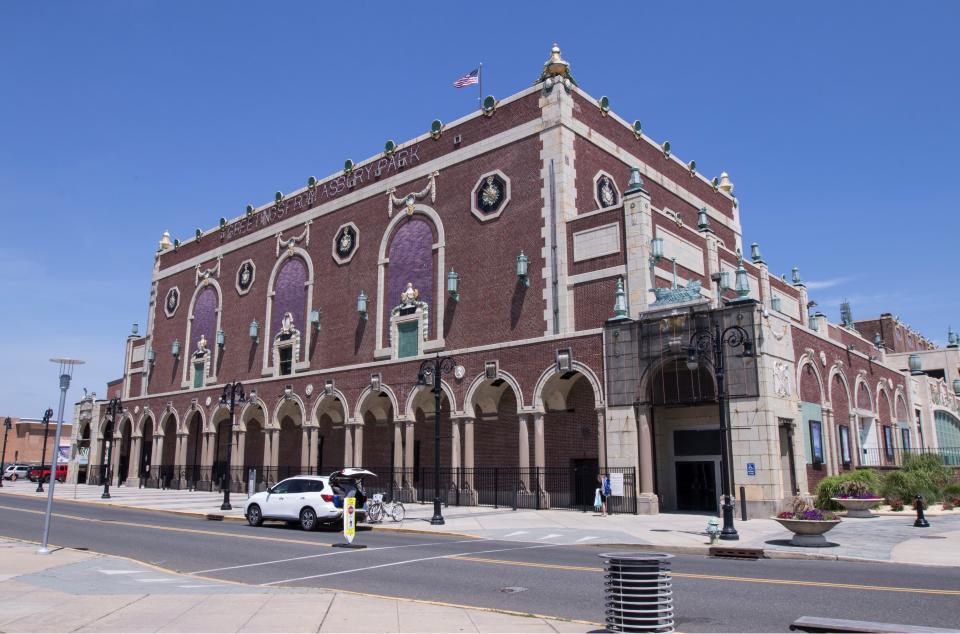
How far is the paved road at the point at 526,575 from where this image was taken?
33.7 feet

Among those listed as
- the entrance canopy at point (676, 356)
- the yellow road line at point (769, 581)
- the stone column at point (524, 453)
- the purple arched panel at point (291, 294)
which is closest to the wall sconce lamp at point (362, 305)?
the purple arched panel at point (291, 294)

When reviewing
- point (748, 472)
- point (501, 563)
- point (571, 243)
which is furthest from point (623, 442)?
Result: point (501, 563)

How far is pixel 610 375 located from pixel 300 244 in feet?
87.7

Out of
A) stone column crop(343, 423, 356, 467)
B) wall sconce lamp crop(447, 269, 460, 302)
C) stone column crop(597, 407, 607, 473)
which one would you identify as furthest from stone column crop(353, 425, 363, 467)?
stone column crop(597, 407, 607, 473)

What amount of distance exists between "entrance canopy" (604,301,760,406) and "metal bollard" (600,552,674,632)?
62.1 ft

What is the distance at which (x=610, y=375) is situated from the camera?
1179 inches

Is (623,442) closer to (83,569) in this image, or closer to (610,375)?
(610,375)

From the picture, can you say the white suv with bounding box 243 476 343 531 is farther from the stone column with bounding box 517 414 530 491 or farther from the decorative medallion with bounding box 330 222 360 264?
the decorative medallion with bounding box 330 222 360 264

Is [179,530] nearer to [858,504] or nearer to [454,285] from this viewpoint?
[454,285]

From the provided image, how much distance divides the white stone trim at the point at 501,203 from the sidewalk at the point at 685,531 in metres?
14.2

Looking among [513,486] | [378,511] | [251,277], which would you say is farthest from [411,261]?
[378,511]

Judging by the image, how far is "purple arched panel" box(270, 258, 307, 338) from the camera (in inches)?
1897

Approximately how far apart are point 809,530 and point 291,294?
3792 cm

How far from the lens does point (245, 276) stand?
176 feet
